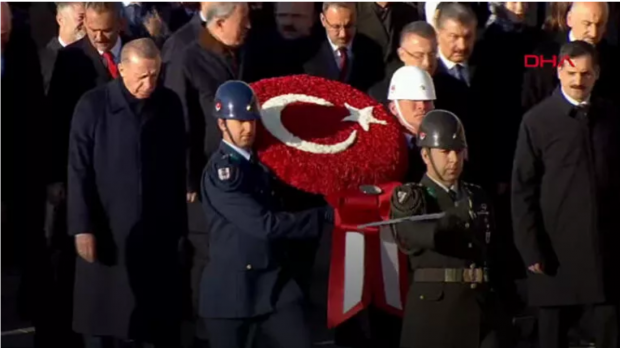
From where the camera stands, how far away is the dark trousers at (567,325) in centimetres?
1032

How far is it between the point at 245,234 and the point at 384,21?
2.45m

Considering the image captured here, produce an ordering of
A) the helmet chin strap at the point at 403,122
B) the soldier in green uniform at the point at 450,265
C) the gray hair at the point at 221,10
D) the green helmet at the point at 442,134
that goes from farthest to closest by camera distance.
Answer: the gray hair at the point at 221,10 < the helmet chin strap at the point at 403,122 < the green helmet at the point at 442,134 < the soldier in green uniform at the point at 450,265

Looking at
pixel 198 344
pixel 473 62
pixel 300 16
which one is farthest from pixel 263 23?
pixel 198 344

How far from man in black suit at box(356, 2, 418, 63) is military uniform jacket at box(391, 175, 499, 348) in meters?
2.14

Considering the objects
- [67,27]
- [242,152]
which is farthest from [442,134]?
[67,27]

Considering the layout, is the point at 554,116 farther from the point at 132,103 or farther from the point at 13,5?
the point at 13,5

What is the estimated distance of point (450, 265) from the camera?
9.02m

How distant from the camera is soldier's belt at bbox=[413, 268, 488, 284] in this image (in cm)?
902

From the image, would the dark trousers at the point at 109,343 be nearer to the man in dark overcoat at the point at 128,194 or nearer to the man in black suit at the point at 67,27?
the man in dark overcoat at the point at 128,194

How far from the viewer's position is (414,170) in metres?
9.91

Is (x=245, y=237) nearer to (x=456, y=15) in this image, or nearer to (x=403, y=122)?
(x=403, y=122)

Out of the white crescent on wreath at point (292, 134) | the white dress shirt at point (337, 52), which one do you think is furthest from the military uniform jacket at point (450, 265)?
the white dress shirt at point (337, 52)

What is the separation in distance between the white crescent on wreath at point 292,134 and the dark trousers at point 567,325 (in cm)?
156

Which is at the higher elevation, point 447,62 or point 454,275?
point 447,62
